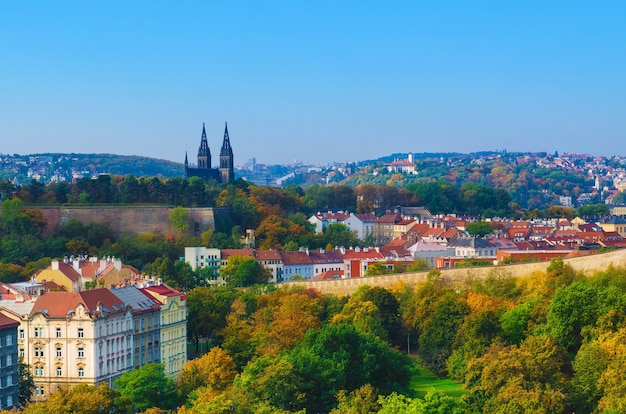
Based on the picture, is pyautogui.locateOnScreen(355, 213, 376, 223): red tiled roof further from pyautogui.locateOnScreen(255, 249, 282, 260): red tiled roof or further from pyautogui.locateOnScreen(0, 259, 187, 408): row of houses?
pyautogui.locateOnScreen(0, 259, 187, 408): row of houses

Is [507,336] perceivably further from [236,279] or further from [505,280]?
[236,279]

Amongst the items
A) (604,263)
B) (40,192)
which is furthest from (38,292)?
(40,192)

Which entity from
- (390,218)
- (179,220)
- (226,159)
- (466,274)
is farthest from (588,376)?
(226,159)

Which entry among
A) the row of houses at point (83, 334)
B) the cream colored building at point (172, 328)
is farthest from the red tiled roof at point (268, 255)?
the row of houses at point (83, 334)

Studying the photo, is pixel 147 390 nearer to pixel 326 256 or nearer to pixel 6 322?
pixel 6 322

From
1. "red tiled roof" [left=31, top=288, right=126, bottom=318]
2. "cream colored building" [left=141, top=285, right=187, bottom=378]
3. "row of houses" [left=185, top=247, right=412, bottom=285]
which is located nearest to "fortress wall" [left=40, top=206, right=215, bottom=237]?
"row of houses" [left=185, top=247, right=412, bottom=285]

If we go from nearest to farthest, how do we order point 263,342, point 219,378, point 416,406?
1. point 416,406
2. point 219,378
3. point 263,342
